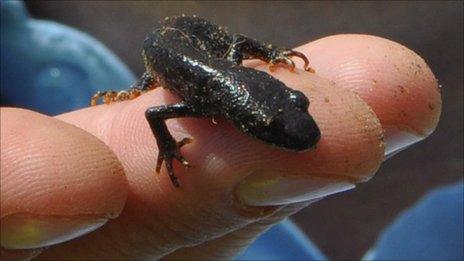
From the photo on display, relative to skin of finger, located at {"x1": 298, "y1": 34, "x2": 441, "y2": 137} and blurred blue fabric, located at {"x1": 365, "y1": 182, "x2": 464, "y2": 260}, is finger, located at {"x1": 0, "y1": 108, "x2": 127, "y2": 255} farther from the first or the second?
blurred blue fabric, located at {"x1": 365, "y1": 182, "x2": 464, "y2": 260}

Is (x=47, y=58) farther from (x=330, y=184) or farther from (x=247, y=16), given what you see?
(x=330, y=184)

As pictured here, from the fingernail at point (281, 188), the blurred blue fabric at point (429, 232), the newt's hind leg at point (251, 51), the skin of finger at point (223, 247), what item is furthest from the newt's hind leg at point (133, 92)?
the blurred blue fabric at point (429, 232)

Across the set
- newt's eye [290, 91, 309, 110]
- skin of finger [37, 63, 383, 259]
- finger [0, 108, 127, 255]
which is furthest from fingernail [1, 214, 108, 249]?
newt's eye [290, 91, 309, 110]

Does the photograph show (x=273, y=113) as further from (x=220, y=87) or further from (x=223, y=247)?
(x=223, y=247)

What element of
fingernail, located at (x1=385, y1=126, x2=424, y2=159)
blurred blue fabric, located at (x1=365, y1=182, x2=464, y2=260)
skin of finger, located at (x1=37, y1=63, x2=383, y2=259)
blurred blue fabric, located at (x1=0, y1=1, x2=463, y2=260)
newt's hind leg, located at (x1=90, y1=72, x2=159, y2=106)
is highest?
blurred blue fabric, located at (x1=0, y1=1, x2=463, y2=260)

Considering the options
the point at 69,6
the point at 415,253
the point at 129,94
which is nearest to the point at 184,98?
the point at 129,94

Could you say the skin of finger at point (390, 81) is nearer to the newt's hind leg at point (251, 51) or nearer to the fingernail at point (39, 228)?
the newt's hind leg at point (251, 51)

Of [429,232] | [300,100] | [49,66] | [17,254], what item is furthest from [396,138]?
[49,66]
